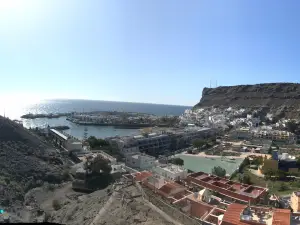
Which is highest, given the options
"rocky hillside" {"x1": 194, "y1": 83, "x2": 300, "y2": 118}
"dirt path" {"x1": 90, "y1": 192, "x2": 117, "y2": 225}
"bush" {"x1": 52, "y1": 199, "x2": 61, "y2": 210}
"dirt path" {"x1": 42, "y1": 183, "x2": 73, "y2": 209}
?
"rocky hillside" {"x1": 194, "y1": 83, "x2": 300, "y2": 118}

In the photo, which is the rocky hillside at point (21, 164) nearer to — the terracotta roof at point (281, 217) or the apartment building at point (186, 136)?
the terracotta roof at point (281, 217)

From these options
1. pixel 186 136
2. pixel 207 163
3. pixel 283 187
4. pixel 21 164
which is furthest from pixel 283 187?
pixel 186 136

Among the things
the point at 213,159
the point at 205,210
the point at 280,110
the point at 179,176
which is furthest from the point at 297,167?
the point at 280,110

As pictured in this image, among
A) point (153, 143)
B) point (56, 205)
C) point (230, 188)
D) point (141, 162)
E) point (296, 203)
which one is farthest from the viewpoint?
point (153, 143)

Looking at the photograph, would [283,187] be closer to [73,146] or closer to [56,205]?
[56,205]

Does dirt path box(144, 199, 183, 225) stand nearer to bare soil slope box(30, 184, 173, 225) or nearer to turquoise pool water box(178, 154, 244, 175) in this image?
bare soil slope box(30, 184, 173, 225)

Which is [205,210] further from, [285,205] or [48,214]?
[48,214]

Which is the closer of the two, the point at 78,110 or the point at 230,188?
the point at 230,188

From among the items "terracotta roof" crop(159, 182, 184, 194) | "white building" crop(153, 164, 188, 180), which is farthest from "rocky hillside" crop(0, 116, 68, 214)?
"terracotta roof" crop(159, 182, 184, 194)
